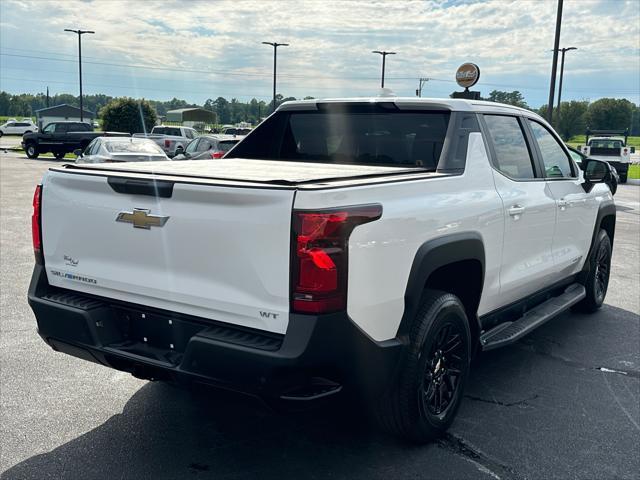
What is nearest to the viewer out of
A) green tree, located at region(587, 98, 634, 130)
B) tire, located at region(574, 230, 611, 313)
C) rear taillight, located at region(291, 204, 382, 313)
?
rear taillight, located at region(291, 204, 382, 313)

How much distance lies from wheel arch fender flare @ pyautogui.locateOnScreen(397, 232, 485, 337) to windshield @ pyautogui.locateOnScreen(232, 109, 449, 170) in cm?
70

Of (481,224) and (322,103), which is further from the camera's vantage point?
(322,103)

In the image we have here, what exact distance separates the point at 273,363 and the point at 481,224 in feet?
5.56

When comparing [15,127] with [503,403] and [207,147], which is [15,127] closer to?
[207,147]

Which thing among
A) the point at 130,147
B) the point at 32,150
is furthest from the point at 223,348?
the point at 32,150

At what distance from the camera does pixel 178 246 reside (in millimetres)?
3025

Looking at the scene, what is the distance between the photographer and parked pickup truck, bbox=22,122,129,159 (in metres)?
31.8

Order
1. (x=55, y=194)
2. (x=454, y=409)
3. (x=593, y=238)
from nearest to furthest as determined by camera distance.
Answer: (x=55, y=194) → (x=454, y=409) → (x=593, y=238)

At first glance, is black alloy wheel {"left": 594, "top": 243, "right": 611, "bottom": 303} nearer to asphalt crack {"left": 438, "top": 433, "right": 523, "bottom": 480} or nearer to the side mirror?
the side mirror

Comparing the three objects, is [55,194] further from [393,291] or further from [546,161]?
[546,161]

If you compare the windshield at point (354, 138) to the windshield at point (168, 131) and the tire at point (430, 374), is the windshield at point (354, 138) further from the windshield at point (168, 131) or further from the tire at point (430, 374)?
the windshield at point (168, 131)

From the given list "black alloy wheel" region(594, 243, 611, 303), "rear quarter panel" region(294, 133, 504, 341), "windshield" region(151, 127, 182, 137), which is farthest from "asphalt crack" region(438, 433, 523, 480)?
"windshield" region(151, 127, 182, 137)

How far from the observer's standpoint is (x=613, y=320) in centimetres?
631

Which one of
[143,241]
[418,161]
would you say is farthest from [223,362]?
[418,161]
